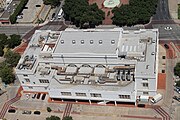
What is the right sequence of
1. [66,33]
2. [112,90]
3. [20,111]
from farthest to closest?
1. [66,33]
2. [20,111]
3. [112,90]

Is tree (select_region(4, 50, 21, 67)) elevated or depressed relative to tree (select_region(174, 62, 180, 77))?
elevated

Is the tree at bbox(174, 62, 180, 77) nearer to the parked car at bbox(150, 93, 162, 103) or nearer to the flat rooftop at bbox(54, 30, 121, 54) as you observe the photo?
the parked car at bbox(150, 93, 162, 103)

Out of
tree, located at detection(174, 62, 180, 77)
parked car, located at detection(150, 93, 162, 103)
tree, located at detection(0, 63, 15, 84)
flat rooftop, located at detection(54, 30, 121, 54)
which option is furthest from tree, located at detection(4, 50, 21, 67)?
tree, located at detection(174, 62, 180, 77)

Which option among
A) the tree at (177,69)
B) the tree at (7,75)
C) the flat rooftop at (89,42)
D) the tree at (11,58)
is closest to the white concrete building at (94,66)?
the flat rooftop at (89,42)

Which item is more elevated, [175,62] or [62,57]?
[62,57]

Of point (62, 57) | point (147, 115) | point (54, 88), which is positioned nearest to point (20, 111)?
point (54, 88)

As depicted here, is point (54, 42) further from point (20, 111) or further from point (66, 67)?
point (20, 111)

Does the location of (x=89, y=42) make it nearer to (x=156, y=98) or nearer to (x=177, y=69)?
(x=156, y=98)

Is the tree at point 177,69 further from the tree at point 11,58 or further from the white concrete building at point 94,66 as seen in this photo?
the tree at point 11,58

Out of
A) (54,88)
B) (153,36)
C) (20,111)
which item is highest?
(153,36)
